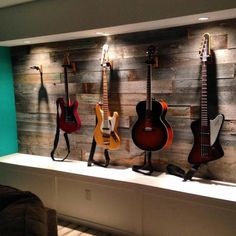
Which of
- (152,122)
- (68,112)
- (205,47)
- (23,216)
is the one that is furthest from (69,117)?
(23,216)

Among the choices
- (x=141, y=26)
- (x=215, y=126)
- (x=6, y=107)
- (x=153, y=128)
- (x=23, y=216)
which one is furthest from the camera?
(x=6, y=107)

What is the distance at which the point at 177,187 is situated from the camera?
7.91 feet

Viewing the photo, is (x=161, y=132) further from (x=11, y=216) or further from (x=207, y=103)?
(x=11, y=216)

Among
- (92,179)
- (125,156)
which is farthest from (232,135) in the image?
(92,179)

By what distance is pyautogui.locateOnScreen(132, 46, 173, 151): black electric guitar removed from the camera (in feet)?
8.51

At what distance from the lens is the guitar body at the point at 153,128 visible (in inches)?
102

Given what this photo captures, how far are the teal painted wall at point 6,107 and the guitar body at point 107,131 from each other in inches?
55.9

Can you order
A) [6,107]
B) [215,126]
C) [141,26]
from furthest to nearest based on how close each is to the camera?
[6,107] → [141,26] → [215,126]

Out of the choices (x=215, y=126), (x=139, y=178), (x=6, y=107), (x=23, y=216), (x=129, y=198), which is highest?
(x=6, y=107)

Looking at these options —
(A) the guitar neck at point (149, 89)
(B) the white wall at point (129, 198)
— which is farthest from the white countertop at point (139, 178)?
(A) the guitar neck at point (149, 89)

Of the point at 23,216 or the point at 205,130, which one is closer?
the point at 23,216

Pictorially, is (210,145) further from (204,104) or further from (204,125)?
(204,104)

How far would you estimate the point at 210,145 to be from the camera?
7.92 ft

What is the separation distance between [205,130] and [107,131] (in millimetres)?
980
